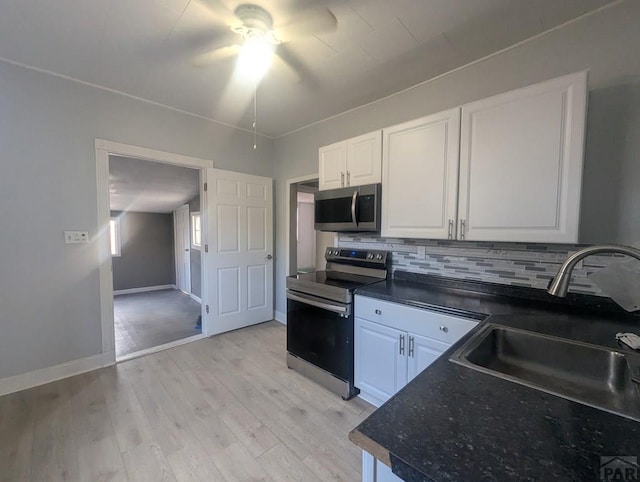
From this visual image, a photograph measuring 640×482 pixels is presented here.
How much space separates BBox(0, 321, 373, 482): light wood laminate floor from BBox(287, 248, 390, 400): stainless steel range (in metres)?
0.15

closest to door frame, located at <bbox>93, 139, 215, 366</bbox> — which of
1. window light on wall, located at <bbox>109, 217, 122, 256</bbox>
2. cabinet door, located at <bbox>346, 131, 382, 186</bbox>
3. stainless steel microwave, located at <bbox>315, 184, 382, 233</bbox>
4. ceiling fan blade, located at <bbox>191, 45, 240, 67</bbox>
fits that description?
ceiling fan blade, located at <bbox>191, 45, 240, 67</bbox>

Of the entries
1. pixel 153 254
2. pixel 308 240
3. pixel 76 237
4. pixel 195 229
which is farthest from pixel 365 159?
pixel 153 254

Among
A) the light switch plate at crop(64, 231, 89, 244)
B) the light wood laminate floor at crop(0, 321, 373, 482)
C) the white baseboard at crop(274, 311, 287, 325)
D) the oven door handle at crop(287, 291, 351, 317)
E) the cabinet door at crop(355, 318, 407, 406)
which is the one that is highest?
the light switch plate at crop(64, 231, 89, 244)

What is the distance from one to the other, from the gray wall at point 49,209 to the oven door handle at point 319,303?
6.16ft

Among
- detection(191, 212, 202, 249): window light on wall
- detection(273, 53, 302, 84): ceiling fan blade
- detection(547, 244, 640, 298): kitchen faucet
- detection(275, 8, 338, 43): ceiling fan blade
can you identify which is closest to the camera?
detection(547, 244, 640, 298): kitchen faucet

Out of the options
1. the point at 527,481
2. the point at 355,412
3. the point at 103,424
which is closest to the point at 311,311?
the point at 355,412

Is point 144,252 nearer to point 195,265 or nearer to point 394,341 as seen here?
point 195,265

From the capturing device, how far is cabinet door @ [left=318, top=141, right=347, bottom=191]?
2.45 metres

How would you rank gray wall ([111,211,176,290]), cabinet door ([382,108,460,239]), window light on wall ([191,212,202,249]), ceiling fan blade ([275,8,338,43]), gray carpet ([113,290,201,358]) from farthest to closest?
gray wall ([111,211,176,290]) < window light on wall ([191,212,202,249]) < gray carpet ([113,290,201,358]) < cabinet door ([382,108,460,239]) < ceiling fan blade ([275,8,338,43])

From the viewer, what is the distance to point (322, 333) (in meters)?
2.24

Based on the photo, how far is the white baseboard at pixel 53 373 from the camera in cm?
217

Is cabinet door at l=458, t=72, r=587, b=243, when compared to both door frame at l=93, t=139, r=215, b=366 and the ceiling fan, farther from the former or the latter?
door frame at l=93, t=139, r=215, b=366

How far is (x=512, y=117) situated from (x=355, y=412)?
2.18 m

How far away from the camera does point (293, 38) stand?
181 centimetres
